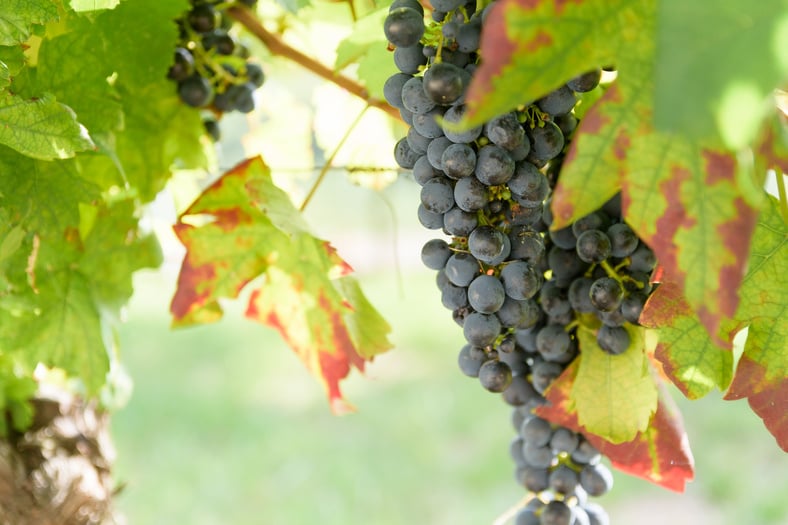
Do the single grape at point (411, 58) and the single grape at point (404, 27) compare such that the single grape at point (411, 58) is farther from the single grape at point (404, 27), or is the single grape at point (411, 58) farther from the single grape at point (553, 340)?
the single grape at point (553, 340)

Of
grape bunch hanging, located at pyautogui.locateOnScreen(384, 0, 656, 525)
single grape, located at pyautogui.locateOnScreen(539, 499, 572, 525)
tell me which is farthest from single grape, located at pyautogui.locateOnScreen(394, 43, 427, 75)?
single grape, located at pyautogui.locateOnScreen(539, 499, 572, 525)

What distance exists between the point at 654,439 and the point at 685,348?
0.13m

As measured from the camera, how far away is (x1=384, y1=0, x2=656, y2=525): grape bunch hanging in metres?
0.39

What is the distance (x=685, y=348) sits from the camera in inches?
16.7

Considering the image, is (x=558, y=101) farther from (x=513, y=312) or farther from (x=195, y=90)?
(x=195, y=90)

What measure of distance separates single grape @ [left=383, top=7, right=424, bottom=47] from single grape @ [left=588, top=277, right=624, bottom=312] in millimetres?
179

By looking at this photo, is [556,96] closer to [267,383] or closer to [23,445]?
[23,445]

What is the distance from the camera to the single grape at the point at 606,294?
0.47 m

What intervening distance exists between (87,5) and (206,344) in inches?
115

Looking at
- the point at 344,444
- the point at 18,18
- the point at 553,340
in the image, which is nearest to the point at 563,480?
the point at 553,340

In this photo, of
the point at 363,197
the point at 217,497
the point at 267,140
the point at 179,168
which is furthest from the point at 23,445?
the point at 363,197

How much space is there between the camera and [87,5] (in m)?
0.44

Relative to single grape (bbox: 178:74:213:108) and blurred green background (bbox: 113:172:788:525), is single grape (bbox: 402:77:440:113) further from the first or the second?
blurred green background (bbox: 113:172:788:525)

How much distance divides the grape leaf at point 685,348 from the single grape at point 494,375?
0.09 m
